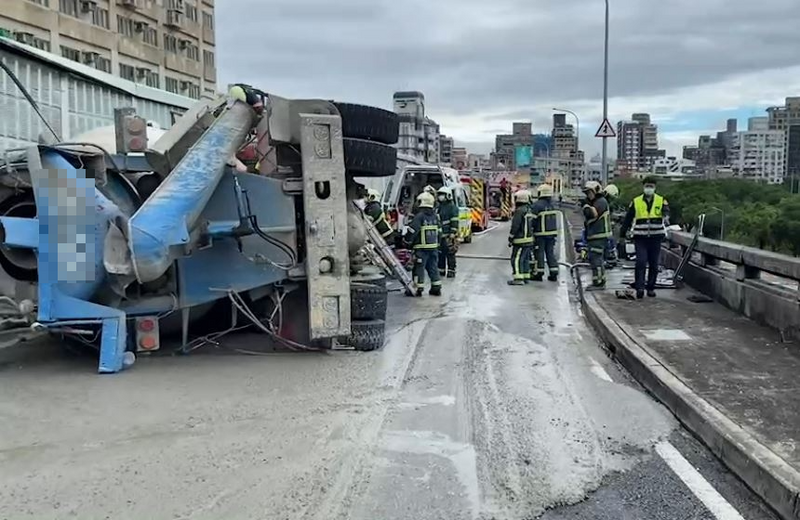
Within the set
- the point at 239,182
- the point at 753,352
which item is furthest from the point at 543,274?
the point at 239,182

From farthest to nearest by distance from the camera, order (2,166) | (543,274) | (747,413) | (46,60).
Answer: (46,60) → (543,274) → (2,166) → (747,413)

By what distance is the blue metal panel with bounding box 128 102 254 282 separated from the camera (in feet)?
22.0

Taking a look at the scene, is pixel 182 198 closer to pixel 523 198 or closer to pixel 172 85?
pixel 523 198

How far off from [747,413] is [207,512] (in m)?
3.72

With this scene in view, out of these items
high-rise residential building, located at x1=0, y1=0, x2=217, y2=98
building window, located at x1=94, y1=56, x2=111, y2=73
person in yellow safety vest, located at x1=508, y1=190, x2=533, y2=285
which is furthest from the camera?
building window, located at x1=94, y1=56, x2=111, y2=73

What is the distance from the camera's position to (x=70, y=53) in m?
50.2

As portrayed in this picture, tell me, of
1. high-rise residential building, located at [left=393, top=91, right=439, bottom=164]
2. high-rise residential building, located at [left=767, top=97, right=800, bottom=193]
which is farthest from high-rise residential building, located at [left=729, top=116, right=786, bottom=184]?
high-rise residential building, located at [left=393, top=91, right=439, bottom=164]

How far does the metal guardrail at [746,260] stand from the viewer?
8.33 metres

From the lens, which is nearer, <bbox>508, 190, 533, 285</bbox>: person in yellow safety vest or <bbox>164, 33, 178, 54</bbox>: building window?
<bbox>508, 190, 533, 285</bbox>: person in yellow safety vest

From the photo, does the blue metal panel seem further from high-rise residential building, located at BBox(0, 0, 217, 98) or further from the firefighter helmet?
high-rise residential building, located at BBox(0, 0, 217, 98)

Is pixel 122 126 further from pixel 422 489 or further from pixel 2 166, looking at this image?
pixel 422 489

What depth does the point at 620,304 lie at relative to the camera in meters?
10.8

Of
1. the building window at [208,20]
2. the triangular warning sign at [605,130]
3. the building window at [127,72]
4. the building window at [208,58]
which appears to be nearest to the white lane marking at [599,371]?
the triangular warning sign at [605,130]

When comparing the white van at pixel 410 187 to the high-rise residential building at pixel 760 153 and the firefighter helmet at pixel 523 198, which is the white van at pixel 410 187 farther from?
the high-rise residential building at pixel 760 153
